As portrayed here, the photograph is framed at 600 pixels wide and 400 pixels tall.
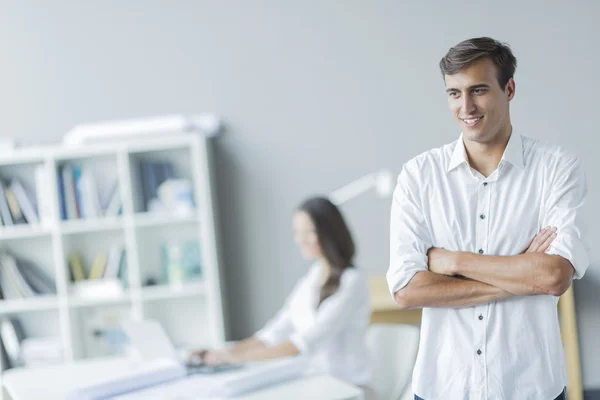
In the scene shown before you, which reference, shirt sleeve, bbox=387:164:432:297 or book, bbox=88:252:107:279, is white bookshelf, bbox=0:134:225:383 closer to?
book, bbox=88:252:107:279

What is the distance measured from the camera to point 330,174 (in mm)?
4055

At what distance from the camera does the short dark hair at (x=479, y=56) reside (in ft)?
5.34

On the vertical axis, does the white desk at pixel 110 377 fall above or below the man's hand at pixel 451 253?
below

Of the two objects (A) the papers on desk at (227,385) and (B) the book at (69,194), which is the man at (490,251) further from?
(B) the book at (69,194)

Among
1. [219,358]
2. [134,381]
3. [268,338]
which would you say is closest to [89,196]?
[268,338]

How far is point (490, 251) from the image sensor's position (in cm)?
171

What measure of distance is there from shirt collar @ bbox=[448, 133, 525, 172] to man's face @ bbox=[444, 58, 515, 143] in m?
0.06

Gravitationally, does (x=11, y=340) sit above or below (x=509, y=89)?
below

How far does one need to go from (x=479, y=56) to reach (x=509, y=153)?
24cm

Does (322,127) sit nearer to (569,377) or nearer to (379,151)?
(379,151)

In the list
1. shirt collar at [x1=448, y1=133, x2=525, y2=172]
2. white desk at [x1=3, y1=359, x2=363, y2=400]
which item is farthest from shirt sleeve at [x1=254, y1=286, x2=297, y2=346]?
shirt collar at [x1=448, y1=133, x2=525, y2=172]

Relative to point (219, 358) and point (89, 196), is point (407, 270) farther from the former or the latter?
point (89, 196)

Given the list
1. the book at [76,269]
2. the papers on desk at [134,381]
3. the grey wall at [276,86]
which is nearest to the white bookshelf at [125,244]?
the book at [76,269]

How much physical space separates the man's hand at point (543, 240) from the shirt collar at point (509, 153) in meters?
0.16
